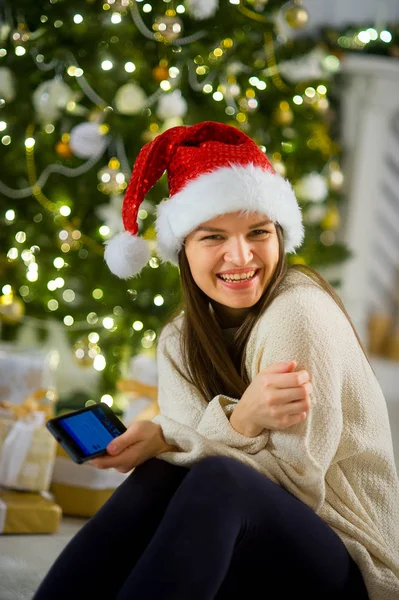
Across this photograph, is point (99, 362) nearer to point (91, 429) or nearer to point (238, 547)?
point (91, 429)

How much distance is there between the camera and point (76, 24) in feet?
8.86

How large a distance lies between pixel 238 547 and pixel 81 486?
1.15m

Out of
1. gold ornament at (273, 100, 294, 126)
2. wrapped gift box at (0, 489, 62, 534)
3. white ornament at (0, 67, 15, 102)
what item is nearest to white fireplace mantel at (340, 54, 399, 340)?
gold ornament at (273, 100, 294, 126)

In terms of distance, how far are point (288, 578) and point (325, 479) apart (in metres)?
0.16

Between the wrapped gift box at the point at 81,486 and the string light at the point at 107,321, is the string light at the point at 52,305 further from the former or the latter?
the wrapped gift box at the point at 81,486

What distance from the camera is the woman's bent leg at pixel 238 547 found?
1.04 meters

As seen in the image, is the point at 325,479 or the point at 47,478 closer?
the point at 325,479

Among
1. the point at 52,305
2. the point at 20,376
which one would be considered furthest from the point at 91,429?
the point at 52,305

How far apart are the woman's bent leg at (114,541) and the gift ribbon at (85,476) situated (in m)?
0.96

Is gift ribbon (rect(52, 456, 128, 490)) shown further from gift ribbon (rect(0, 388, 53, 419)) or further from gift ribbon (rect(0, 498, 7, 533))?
gift ribbon (rect(0, 498, 7, 533))

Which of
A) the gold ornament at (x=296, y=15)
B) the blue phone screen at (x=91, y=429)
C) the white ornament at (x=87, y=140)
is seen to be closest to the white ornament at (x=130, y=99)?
the white ornament at (x=87, y=140)

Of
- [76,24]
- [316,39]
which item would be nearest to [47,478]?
[76,24]

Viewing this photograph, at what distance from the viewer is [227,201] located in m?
1.37

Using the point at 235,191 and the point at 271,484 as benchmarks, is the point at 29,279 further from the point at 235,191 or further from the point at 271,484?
the point at 271,484
